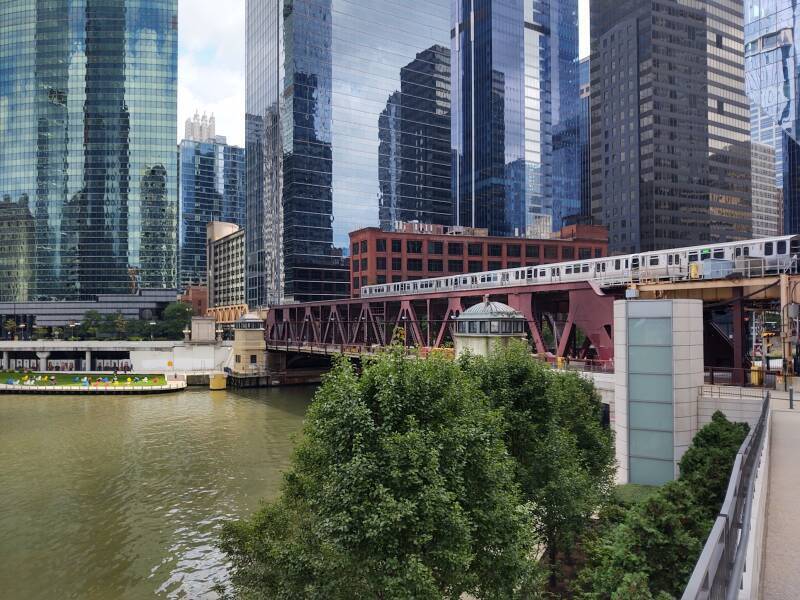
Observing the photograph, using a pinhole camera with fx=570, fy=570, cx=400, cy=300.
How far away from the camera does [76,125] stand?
18200 centimetres

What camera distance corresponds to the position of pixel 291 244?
514ft

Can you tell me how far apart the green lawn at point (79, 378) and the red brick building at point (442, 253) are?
169ft

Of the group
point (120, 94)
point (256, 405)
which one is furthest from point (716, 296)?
point (120, 94)

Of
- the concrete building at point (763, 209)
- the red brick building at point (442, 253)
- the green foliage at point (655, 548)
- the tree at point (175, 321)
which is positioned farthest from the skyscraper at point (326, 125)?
the green foliage at point (655, 548)

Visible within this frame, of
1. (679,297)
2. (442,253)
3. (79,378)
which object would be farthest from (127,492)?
(442,253)

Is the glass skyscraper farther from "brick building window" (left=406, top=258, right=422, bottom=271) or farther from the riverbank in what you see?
"brick building window" (left=406, top=258, right=422, bottom=271)

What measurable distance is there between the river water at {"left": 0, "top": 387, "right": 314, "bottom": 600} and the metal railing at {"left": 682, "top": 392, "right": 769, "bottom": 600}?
20234 mm

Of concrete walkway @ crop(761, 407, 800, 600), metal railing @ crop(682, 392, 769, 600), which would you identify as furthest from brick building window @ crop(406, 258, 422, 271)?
metal railing @ crop(682, 392, 769, 600)

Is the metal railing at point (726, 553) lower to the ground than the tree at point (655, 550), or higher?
higher

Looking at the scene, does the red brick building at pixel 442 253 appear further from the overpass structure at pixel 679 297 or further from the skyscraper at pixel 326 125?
the overpass structure at pixel 679 297

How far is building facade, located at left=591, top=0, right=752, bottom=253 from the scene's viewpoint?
168375 mm

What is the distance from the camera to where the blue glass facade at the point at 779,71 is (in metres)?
164

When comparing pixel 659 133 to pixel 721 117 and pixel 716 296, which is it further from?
pixel 716 296

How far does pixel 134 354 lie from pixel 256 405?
57240 mm
